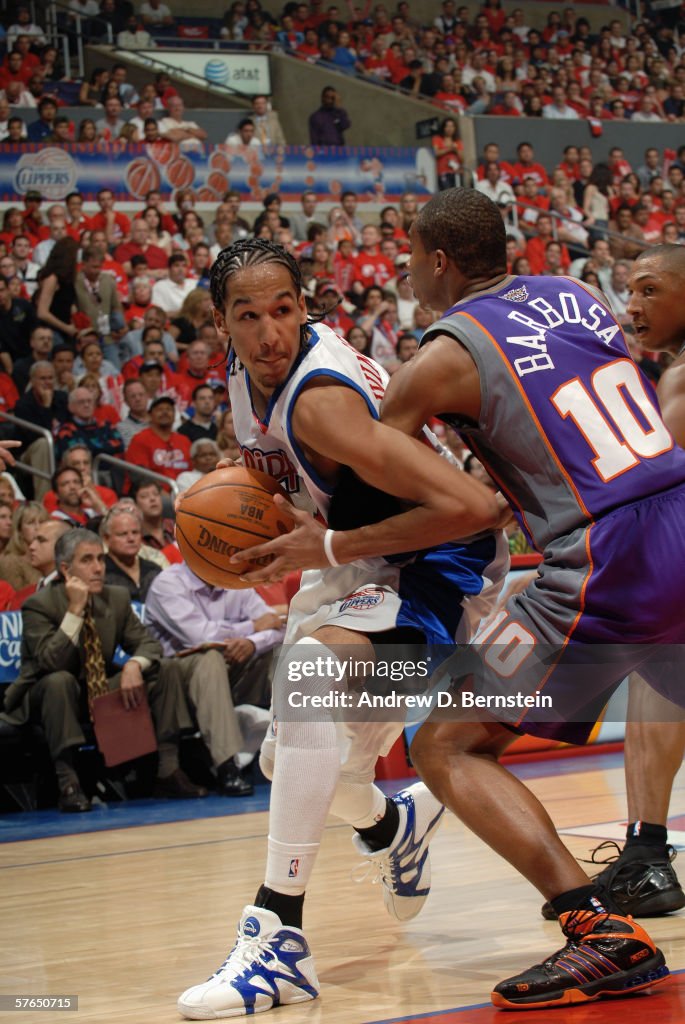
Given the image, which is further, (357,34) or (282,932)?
(357,34)

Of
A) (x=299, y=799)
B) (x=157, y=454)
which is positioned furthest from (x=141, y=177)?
(x=299, y=799)

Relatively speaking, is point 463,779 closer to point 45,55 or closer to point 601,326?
point 601,326

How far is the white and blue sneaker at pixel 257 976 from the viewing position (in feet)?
8.91

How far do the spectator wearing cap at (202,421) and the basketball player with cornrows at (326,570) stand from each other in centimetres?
650

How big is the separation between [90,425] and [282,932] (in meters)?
7.10

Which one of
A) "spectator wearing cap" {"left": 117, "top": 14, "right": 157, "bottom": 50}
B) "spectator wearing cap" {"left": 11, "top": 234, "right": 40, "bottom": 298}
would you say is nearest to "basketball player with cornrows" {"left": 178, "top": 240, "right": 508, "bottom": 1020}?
"spectator wearing cap" {"left": 11, "top": 234, "right": 40, "bottom": 298}

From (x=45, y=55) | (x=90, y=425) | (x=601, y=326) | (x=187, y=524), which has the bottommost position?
(x=90, y=425)

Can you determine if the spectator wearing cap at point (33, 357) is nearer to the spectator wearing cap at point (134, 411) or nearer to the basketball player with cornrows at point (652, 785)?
the spectator wearing cap at point (134, 411)

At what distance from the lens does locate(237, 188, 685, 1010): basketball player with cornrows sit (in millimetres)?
2611

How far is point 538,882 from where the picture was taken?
2.66m

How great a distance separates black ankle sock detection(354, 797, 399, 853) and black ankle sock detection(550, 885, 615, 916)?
3.19ft

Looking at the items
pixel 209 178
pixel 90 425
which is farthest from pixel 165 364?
pixel 209 178

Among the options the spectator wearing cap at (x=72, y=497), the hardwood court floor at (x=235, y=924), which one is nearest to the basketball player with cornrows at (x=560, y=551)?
the hardwood court floor at (x=235, y=924)

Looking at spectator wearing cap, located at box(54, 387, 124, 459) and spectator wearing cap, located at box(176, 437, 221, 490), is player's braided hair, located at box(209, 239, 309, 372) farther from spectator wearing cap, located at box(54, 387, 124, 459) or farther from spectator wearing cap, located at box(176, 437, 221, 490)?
spectator wearing cap, located at box(54, 387, 124, 459)
